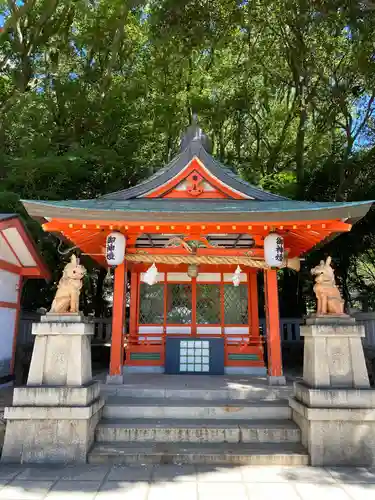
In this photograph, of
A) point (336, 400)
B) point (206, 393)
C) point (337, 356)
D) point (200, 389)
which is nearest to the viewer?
point (336, 400)

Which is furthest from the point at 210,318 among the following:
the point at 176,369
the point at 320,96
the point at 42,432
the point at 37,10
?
the point at 37,10

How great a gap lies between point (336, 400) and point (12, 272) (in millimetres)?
8027

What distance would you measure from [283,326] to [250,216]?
6.83 metres

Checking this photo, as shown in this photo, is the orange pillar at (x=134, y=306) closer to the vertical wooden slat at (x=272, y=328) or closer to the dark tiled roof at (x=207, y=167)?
the dark tiled roof at (x=207, y=167)

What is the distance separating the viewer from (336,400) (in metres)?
5.66

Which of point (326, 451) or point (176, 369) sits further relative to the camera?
point (176, 369)

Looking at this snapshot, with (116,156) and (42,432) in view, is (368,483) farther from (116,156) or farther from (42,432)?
(116,156)

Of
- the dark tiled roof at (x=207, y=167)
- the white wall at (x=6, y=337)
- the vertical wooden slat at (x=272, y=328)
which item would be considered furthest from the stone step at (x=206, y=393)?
the dark tiled roof at (x=207, y=167)

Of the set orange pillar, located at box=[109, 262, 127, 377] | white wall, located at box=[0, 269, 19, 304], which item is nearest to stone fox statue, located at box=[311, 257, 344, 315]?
orange pillar, located at box=[109, 262, 127, 377]

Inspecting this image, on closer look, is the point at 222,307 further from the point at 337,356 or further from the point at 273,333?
the point at 337,356

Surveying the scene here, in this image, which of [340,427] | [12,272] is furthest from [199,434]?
[12,272]

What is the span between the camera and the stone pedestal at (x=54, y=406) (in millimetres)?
5516

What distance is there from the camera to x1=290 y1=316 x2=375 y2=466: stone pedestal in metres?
5.54

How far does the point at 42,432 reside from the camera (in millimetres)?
5570
